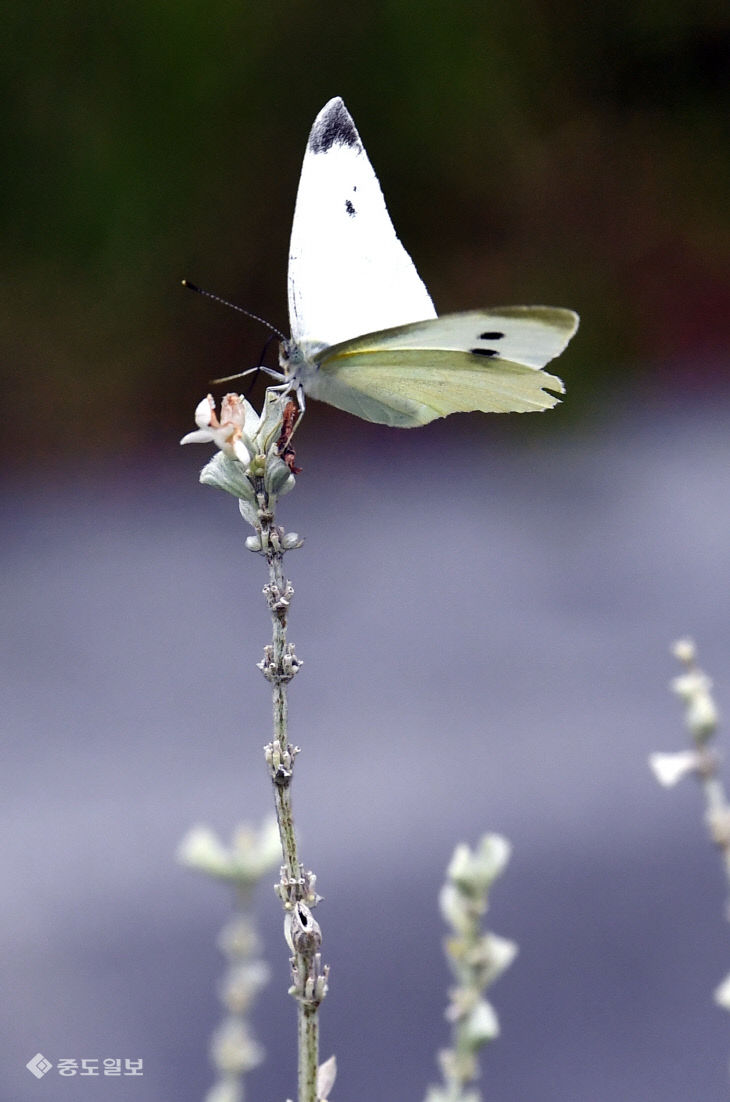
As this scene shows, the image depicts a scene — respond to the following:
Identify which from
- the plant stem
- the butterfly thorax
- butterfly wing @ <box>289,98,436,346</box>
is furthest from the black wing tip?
the plant stem

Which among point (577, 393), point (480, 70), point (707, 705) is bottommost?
point (707, 705)

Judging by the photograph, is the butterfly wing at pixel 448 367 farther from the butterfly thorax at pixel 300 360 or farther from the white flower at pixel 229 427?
the white flower at pixel 229 427

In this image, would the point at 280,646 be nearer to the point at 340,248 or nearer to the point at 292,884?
the point at 292,884

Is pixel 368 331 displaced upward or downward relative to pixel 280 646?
upward

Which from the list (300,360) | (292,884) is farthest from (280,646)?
(300,360)

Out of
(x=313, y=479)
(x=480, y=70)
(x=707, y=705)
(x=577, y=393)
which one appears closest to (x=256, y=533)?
(x=707, y=705)

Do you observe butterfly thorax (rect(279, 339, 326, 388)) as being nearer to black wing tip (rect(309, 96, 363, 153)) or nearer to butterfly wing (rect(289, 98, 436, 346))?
butterfly wing (rect(289, 98, 436, 346))

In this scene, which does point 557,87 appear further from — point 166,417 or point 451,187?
point 166,417

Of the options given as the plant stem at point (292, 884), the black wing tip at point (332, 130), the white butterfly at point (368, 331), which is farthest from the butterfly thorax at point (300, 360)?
the plant stem at point (292, 884)
